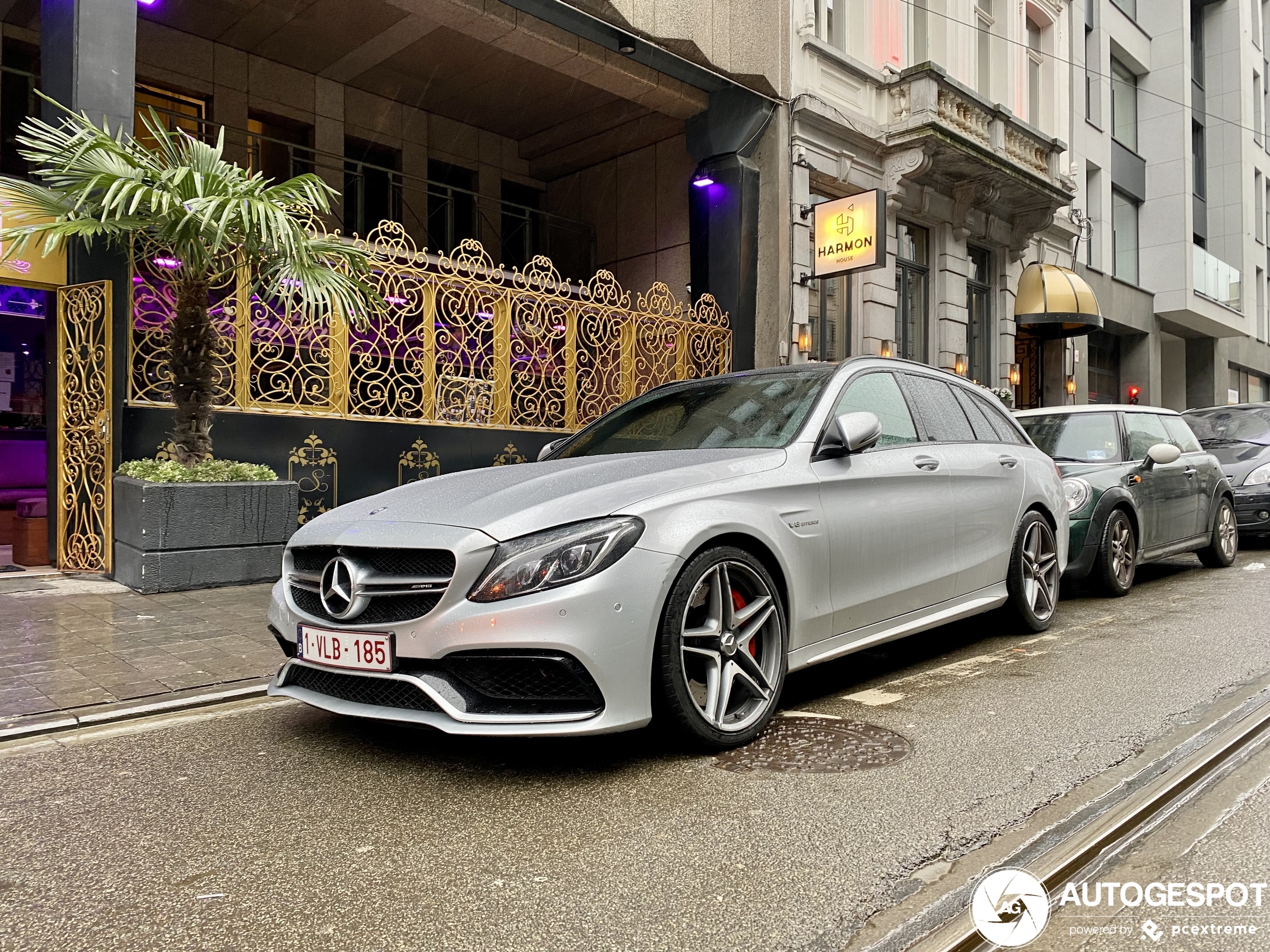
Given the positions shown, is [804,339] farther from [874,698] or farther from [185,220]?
[874,698]

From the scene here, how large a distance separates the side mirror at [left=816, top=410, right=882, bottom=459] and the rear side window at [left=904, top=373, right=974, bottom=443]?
3.43 feet

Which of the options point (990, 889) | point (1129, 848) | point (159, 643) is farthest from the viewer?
point (159, 643)

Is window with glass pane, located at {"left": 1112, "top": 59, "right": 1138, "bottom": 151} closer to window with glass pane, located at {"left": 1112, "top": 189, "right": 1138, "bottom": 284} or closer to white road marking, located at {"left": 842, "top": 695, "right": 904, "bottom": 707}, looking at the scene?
window with glass pane, located at {"left": 1112, "top": 189, "right": 1138, "bottom": 284}

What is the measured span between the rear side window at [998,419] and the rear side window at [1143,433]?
7.95 feet

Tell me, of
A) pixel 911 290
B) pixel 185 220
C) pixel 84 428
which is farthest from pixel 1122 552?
pixel 911 290

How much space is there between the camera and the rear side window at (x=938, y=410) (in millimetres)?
5250

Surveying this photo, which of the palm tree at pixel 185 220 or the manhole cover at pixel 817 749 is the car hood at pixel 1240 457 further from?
the palm tree at pixel 185 220

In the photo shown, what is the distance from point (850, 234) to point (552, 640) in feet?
40.0

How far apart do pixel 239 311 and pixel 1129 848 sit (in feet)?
25.5

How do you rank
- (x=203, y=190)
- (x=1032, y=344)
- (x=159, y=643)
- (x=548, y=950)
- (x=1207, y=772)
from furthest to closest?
(x=1032, y=344)
(x=203, y=190)
(x=159, y=643)
(x=1207, y=772)
(x=548, y=950)

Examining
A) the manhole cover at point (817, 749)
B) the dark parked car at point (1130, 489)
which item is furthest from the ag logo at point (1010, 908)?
the dark parked car at point (1130, 489)

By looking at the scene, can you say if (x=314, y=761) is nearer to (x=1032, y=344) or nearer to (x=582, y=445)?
(x=582, y=445)

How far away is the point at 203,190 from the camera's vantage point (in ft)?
22.8

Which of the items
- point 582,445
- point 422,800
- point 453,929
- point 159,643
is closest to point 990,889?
point 453,929
